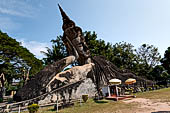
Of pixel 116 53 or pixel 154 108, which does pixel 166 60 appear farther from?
pixel 154 108

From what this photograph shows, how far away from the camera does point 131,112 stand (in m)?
7.45

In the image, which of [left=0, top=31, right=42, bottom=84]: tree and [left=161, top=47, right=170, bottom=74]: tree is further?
[left=161, top=47, right=170, bottom=74]: tree

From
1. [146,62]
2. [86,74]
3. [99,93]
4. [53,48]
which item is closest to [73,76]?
[86,74]

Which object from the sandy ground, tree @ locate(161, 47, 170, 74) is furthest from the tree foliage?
the sandy ground

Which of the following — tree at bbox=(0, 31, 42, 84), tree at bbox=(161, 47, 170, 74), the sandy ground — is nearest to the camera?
the sandy ground

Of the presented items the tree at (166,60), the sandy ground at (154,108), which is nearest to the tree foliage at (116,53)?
the tree at (166,60)

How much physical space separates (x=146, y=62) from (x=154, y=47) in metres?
5.05

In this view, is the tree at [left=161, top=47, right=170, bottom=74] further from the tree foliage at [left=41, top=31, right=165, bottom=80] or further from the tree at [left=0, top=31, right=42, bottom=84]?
the tree at [left=0, top=31, right=42, bottom=84]

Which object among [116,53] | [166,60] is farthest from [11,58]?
[166,60]

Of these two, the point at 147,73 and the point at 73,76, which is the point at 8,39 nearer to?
the point at 73,76

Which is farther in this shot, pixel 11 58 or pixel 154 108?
pixel 11 58

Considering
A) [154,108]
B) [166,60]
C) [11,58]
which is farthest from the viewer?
[166,60]

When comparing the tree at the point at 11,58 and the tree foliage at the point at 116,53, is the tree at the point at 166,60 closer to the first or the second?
the tree foliage at the point at 116,53

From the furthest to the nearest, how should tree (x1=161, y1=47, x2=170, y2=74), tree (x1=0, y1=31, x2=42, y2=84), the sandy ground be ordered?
tree (x1=161, y1=47, x2=170, y2=74), tree (x1=0, y1=31, x2=42, y2=84), the sandy ground
